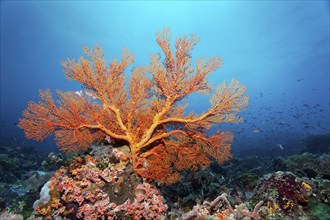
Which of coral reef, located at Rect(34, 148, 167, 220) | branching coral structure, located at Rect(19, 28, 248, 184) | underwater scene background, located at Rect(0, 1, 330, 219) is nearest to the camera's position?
coral reef, located at Rect(34, 148, 167, 220)

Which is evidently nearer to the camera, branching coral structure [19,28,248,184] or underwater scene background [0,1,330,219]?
underwater scene background [0,1,330,219]

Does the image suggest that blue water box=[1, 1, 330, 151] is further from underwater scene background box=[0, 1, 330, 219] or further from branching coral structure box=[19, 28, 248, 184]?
branching coral structure box=[19, 28, 248, 184]

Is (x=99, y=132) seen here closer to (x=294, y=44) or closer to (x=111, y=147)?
(x=111, y=147)

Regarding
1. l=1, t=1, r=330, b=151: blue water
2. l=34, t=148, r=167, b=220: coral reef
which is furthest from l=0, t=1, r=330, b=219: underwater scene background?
l=1, t=1, r=330, b=151: blue water

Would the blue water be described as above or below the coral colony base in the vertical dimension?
above

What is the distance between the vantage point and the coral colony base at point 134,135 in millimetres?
5113

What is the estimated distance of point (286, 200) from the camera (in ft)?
15.1

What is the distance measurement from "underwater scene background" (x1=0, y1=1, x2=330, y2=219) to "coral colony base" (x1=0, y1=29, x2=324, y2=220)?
0.04 meters

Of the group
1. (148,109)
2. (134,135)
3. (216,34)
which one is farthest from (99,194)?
(216,34)

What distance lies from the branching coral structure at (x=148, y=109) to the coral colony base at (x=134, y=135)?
27 millimetres

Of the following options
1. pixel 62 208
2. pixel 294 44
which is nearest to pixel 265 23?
pixel 294 44

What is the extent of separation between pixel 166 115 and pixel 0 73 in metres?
178

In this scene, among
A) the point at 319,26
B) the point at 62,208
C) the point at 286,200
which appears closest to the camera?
the point at 286,200

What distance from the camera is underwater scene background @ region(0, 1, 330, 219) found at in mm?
5102
